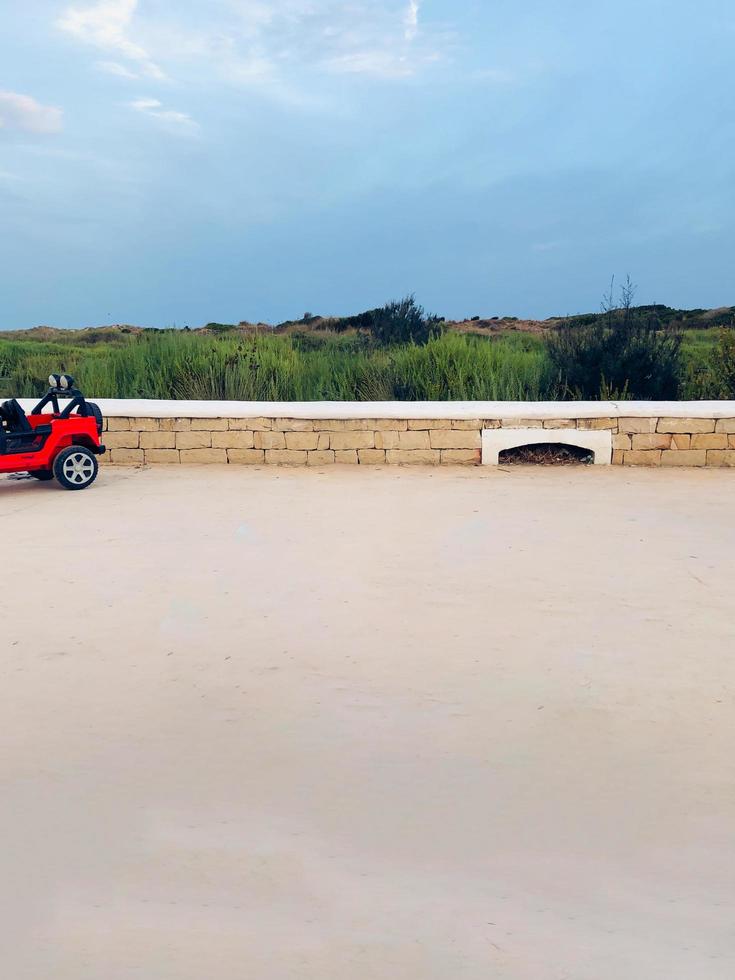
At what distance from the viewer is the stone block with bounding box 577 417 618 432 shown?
10.3m

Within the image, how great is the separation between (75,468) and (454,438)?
3.96 meters

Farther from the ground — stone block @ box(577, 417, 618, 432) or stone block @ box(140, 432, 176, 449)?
stone block @ box(577, 417, 618, 432)

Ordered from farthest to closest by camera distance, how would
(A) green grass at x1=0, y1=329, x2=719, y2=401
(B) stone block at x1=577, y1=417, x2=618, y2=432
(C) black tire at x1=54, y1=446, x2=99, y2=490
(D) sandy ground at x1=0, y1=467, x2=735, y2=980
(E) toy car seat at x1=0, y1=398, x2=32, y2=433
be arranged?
(A) green grass at x1=0, y1=329, x2=719, y2=401 < (B) stone block at x1=577, y1=417, x2=618, y2=432 < (C) black tire at x1=54, y1=446, x2=99, y2=490 < (E) toy car seat at x1=0, y1=398, x2=32, y2=433 < (D) sandy ground at x1=0, y1=467, x2=735, y2=980

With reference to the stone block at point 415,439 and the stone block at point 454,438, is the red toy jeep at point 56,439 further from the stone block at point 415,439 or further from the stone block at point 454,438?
the stone block at point 454,438

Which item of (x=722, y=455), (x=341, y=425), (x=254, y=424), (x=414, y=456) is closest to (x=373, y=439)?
(x=341, y=425)

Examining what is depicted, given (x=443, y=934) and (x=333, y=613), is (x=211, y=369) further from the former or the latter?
(x=443, y=934)

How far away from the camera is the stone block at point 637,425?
10.2 m

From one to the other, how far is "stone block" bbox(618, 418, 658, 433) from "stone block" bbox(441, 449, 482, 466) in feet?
5.11

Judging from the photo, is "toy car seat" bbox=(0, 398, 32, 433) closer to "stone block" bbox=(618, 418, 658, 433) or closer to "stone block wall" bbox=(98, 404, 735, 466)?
"stone block wall" bbox=(98, 404, 735, 466)

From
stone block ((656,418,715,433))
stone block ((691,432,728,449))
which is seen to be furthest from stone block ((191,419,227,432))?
stone block ((691,432,728,449))

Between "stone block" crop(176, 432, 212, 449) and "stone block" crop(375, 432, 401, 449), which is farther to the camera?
"stone block" crop(176, 432, 212, 449)

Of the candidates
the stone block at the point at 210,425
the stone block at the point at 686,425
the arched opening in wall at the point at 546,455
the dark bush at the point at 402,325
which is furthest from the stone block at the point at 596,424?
the dark bush at the point at 402,325

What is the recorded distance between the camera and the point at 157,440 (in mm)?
10688

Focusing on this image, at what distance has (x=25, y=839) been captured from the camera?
2.85 m
